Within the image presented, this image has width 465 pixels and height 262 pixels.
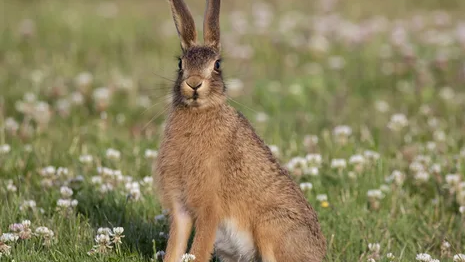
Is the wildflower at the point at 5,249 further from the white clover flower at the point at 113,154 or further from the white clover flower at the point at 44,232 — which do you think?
the white clover flower at the point at 113,154

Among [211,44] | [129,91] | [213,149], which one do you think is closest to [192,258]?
[213,149]

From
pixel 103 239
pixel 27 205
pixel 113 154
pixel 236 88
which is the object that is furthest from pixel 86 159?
pixel 236 88

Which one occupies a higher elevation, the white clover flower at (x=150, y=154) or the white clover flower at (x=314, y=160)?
the white clover flower at (x=150, y=154)

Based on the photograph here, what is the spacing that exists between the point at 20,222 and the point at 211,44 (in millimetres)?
1929

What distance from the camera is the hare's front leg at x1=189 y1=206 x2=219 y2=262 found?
184 inches

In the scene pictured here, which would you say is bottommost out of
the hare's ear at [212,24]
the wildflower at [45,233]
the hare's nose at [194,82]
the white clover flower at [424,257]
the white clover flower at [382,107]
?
the white clover flower at [382,107]

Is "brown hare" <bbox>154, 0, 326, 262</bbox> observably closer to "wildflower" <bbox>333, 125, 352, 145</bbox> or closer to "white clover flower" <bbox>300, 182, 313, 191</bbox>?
"white clover flower" <bbox>300, 182, 313, 191</bbox>

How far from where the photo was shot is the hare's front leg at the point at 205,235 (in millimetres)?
4672

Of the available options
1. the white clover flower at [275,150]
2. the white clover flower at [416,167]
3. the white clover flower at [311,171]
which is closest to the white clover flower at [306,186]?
the white clover flower at [311,171]

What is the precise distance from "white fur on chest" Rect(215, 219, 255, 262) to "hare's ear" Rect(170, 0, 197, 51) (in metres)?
1.23

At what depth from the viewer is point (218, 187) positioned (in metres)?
4.76

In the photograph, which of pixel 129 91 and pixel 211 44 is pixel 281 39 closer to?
pixel 129 91

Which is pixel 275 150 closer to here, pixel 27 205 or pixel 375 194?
pixel 375 194

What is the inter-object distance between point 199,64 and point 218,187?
30.9 inches
